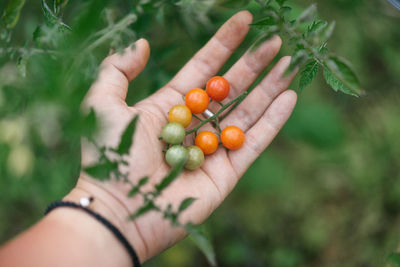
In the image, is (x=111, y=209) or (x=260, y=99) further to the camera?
(x=260, y=99)

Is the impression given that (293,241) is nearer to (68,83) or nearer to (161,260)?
(161,260)

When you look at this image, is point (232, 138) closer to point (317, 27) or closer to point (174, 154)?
point (174, 154)

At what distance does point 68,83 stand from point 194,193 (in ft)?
4.81

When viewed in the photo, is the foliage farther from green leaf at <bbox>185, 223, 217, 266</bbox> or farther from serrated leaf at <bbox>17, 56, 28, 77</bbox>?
serrated leaf at <bbox>17, 56, 28, 77</bbox>

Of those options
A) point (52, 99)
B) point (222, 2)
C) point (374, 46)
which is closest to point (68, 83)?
point (52, 99)

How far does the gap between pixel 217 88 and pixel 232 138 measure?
44 centimetres

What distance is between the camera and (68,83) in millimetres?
1080

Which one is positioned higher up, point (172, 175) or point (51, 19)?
point (51, 19)

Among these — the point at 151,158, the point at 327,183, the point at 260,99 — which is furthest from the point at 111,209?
the point at 327,183

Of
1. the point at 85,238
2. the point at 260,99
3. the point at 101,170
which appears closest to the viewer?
the point at 101,170

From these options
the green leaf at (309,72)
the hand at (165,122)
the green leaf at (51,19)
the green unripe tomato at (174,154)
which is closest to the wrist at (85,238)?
the hand at (165,122)

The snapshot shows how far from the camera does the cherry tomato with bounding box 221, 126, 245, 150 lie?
2.55 metres

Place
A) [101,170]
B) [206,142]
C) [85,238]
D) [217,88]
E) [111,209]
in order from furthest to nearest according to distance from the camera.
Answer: [217,88]
[206,142]
[111,209]
[85,238]
[101,170]

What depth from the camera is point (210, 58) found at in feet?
9.37
